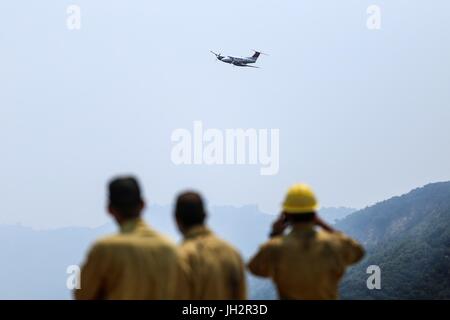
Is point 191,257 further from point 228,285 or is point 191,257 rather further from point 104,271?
point 104,271

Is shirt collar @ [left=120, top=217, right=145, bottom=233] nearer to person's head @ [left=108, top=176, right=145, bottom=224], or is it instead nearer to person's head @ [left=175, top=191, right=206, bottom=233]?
person's head @ [left=108, top=176, right=145, bottom=224]

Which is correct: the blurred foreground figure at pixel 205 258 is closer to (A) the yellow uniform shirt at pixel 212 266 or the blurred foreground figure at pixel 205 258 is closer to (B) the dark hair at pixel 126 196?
(A) the yellow uniform shirt at pixel 212 266

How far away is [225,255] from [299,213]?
6.11ft

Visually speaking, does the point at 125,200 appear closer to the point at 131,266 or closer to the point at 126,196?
the point at 126,196

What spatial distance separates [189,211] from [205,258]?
31.2 inches

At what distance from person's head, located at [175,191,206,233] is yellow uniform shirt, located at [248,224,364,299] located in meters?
1.61

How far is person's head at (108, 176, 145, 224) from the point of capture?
12.4 m

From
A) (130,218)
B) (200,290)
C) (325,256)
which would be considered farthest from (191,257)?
(325,256)

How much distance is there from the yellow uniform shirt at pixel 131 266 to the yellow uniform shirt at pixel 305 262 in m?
2.77

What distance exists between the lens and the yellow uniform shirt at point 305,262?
49.3ft

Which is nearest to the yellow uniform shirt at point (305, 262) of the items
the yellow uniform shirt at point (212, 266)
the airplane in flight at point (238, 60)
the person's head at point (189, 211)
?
the yellow uniform shirt at point (212, 266)

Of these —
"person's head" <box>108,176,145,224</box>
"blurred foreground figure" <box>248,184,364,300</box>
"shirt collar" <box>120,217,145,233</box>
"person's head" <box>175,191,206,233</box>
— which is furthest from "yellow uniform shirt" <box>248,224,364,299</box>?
"person's head" <box>108,176,145,224</box>
